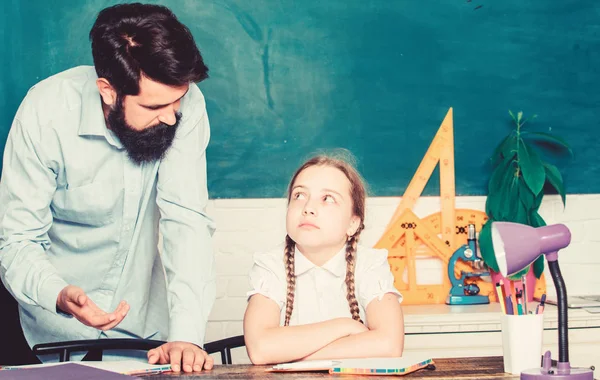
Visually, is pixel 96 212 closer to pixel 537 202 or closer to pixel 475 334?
pixel 475 334

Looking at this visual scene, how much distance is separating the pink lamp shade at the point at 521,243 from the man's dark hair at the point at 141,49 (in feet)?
2.75

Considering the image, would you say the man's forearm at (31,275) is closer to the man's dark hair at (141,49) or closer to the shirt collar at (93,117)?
the shirt collar at (93,117)

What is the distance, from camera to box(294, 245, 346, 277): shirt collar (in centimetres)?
186

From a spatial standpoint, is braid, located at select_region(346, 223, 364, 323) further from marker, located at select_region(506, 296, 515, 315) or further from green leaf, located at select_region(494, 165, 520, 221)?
green leaf, located at select_region(494, 165, 520, 221)

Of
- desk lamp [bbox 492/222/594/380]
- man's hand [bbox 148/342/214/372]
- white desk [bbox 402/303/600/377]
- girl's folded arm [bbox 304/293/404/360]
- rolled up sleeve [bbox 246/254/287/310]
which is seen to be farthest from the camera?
white desk [bbox 402/303/600/377]

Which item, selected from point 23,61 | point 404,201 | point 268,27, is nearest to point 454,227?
point 404,201

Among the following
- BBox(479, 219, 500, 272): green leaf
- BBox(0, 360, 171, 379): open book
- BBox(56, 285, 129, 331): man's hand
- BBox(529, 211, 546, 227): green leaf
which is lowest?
BBox(0, 360, 171, 379): open book

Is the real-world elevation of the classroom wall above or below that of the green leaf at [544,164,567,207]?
below

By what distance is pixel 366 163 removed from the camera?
2945 millimetres

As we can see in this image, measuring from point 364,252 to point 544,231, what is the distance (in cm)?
77

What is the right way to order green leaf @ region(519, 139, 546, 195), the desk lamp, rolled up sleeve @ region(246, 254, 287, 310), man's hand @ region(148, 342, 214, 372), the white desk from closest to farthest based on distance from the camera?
the desk lamp < man's hand @ region(148, 342, 214, 372) < rolled up sleeve @ region(246, 254, 287, 310) < the white desk < green leaf @ region(519, 139, 546, 195)

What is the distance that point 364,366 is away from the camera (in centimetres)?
135

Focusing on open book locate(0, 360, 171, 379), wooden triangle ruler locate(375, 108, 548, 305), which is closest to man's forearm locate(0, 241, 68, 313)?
open book locate(0, 360, 171, 379)

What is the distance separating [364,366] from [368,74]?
1778mm
